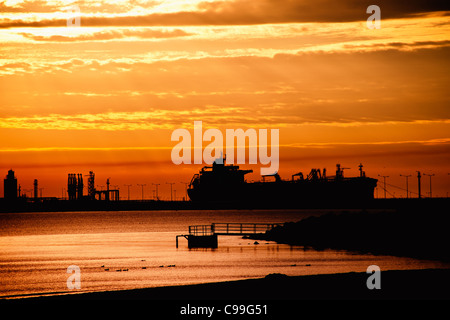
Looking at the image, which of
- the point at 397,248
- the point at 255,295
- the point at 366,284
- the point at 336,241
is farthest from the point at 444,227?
the point at 255,295

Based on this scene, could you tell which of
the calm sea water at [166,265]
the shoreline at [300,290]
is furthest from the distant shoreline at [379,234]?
the shoreline at [300,290]

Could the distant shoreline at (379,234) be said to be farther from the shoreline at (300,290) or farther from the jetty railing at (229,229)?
the shoreline at (300,290)

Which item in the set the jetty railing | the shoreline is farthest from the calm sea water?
the shoreline

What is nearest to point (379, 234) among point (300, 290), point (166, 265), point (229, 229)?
point (166, 265)

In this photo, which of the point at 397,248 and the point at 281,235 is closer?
the point at 397,248

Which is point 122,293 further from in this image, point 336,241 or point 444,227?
point 336,241

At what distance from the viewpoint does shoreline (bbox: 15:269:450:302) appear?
18375 mm

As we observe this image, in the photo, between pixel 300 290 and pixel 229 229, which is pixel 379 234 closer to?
pixel 300 290

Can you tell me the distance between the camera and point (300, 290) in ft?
64.7

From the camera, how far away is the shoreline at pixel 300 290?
18375mm

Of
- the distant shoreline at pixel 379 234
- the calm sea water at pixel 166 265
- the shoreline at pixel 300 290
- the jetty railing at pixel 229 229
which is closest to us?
the shoreline at pixel 300 290

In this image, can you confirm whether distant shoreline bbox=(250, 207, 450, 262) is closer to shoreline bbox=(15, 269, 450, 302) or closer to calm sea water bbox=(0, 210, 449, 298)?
calm sea water bbox=(0, 210, 449, 298)
